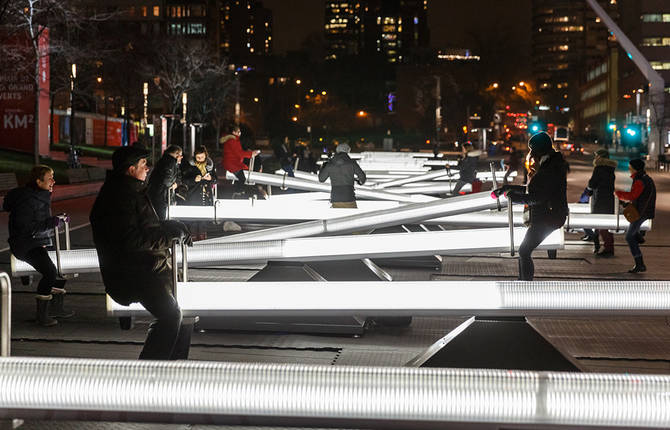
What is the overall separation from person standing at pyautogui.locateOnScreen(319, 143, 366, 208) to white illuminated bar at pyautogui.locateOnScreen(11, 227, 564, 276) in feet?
19.1

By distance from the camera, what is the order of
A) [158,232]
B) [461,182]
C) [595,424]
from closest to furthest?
[595,424] < [158,232] < [461,182]

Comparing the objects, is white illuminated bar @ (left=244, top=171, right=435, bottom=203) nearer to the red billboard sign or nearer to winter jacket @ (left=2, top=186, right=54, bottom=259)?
winter jacket @ (left=2, top=186, right=54, bottom=259)

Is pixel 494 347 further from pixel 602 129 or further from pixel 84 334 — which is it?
pixel 602 129

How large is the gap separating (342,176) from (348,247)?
6.25 m

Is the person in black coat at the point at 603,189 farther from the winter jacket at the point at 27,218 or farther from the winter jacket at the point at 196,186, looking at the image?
the winter jacket at the point at 27,218

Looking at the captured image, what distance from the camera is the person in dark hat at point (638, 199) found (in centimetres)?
1409

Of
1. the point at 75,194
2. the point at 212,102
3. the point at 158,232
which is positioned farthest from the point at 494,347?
the point at 212,102

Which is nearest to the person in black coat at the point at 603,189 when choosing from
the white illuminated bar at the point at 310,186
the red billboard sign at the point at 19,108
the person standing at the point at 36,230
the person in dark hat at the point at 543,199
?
the white illuminated bar at the point at 310,186

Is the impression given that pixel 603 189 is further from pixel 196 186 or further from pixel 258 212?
pixel 196 186

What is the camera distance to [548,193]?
381 inches

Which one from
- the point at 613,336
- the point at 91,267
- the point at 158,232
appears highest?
the point at 158,232

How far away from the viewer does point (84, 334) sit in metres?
9.55

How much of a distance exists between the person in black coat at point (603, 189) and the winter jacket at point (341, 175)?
413cm

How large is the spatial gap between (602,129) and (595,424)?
182 meters
